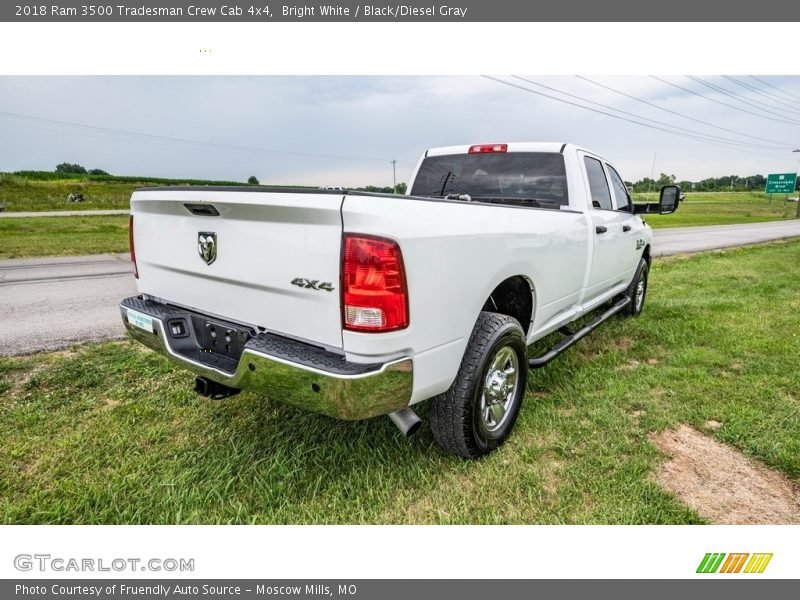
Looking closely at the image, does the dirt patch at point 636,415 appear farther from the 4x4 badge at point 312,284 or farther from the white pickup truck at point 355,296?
the 4x4 badge at point 312,284

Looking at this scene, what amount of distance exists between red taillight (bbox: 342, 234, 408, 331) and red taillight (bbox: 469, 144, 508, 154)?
249 centimetres

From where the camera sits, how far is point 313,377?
1963mm

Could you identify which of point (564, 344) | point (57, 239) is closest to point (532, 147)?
point (564, 344)

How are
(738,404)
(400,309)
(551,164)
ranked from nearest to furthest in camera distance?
(400,309) → (738,404) → (551,164)

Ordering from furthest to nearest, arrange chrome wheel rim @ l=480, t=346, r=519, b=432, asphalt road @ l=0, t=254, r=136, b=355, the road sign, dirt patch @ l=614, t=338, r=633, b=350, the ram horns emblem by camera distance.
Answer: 1. the road sign
2. dirt patch @ l=614, t=338, r=633, b=350
3. asphalt road @ l=0, t=254, r=136, b=355
4. chrome wheel rim @ l=480, t=346, r=519, b=432
5. the ram horns emblem

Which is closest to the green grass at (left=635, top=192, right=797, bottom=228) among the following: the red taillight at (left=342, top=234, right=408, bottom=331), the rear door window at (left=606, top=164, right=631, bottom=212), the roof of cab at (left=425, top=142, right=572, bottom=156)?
the rear door window at (left=606, top=164, right=631, bottom=212)

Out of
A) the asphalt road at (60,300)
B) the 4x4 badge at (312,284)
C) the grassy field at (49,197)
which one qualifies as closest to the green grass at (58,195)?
the grassy field at (49,197)

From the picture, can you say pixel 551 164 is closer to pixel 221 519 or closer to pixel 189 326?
pixel 189 326

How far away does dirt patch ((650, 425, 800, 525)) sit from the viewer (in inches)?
90.7

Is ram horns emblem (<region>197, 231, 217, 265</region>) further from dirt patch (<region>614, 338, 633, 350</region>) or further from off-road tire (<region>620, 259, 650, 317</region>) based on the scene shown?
off-road tire (<region>620, 259, 650, 317</region>)

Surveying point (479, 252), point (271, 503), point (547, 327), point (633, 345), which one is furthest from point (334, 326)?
point (633, 345)

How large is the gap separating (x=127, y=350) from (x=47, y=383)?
755 mm

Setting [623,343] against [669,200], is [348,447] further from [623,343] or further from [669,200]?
[669,200]

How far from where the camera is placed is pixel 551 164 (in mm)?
3854
